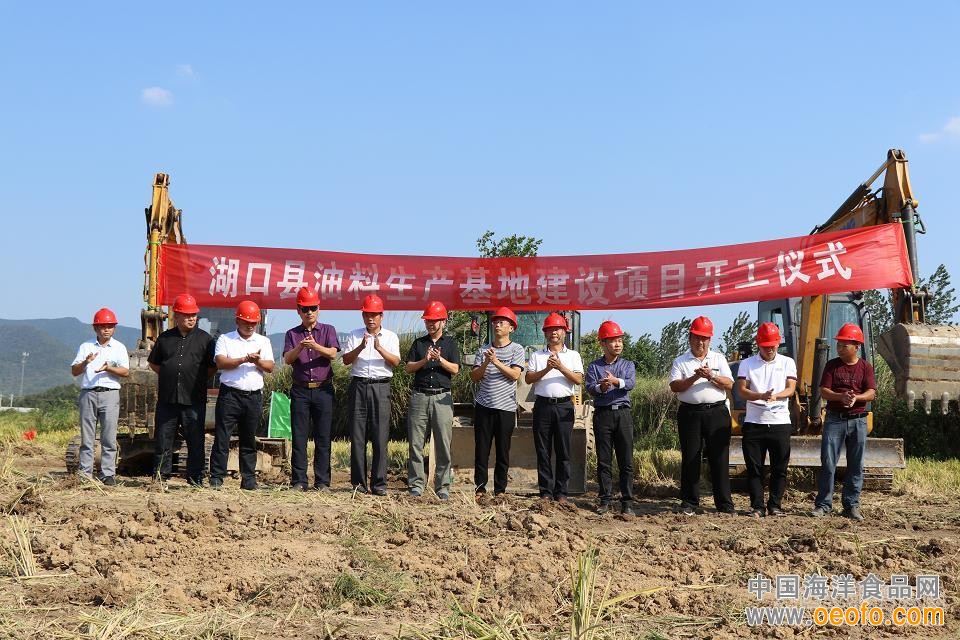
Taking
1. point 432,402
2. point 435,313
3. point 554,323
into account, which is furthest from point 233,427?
point 554,323

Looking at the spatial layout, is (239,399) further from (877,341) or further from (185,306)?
(877,341)

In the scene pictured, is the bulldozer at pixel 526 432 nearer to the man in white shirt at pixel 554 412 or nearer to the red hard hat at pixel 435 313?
the man in white shirt at pixel 554 412

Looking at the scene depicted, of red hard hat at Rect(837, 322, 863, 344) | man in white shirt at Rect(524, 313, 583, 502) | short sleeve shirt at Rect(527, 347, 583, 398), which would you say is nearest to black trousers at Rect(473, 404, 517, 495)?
man in white shirt at Rect(524, 313, 583, 502)

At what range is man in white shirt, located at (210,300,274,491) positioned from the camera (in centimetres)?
830

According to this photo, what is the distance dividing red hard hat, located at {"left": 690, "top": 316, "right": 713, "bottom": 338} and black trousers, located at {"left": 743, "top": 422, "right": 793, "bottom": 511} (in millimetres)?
848

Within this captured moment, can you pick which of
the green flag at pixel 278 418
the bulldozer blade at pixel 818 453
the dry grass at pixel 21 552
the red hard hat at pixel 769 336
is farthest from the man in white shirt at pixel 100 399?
the bulldozer blade at pixel 818 453

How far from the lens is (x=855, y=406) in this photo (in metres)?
7.91

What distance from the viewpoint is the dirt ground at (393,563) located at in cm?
472

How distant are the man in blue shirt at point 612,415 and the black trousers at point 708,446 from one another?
47 centimetres

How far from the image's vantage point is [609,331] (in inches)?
329

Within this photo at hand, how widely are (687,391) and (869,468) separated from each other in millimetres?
2827

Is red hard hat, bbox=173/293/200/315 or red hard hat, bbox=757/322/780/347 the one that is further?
red hard hat, bbox=173/293/200/315

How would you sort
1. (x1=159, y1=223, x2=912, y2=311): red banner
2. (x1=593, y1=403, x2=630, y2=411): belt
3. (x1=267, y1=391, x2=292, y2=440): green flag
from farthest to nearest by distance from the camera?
1. (x1=267, y1=391, x2=292, y2=440): green flag
2. (x1=159, y1=223, x2=912, y2=311): red banner
3. (x1=593, y1=403, x2=630, y2=411): belt

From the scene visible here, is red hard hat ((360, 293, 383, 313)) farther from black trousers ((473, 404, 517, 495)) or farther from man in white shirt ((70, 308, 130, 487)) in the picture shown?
man in white shirt ((70, 308, 130, 487))
